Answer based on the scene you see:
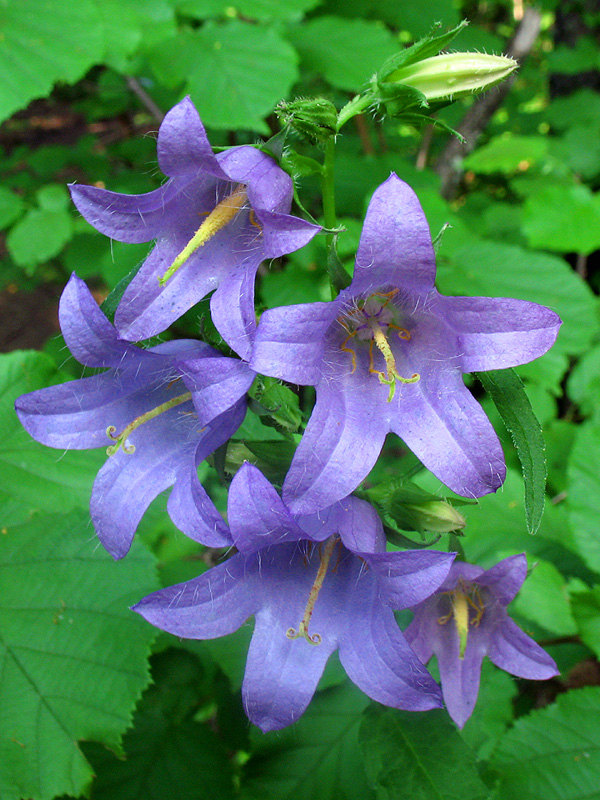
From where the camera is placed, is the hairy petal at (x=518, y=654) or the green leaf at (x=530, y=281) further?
the green leaf at (x=530, y=281)

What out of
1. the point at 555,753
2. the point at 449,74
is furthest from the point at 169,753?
the point at 449,74

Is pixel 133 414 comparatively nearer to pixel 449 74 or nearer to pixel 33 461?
pixel 33 461

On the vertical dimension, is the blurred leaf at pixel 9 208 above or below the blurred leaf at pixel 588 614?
above

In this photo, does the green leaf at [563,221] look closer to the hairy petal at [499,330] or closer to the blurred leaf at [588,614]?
the blurred leaf at [588,614]

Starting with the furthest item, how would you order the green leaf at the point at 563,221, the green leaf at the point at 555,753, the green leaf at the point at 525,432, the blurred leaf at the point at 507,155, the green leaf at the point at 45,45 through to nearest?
the blurred leaf at the point at 507,155 → the green leaf at the point at 563,221 → the green leaf at the point at 45,45 → the green leaf at the point at 555,753 → the green leaf at the point at 525,432

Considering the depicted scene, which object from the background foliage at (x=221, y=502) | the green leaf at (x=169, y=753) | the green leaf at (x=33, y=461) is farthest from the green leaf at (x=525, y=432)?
the green leaf at (x=169, y=753)

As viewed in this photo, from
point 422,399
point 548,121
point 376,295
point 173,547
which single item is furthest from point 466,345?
point 548,121

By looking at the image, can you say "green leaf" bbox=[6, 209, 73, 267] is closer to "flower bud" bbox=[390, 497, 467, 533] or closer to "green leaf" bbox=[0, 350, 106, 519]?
"green leaf" bbox=[0, 350, 106, 519]
